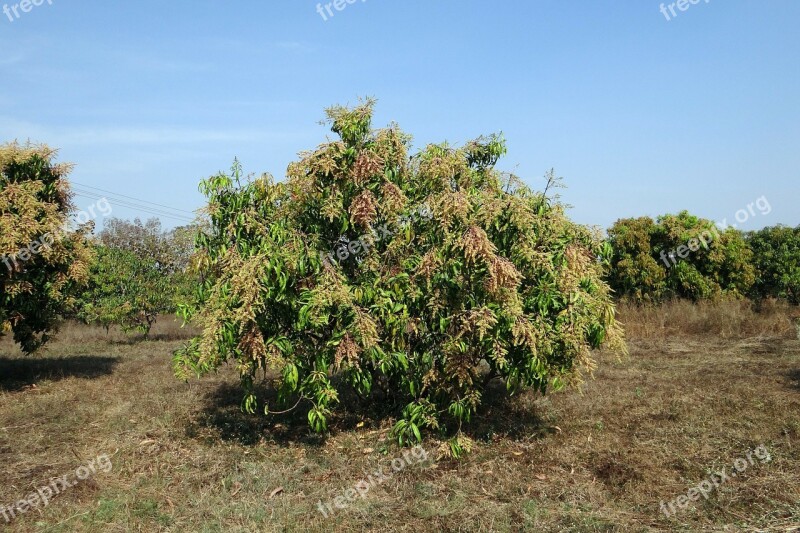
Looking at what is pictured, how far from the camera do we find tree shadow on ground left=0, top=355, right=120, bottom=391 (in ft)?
44.0

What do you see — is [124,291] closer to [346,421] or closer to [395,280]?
[346,421]

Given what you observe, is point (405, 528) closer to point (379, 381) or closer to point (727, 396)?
point (379, 381)

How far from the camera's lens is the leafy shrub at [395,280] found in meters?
6.95

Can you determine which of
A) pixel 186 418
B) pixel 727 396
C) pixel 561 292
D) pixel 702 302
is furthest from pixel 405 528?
pixel 702 302

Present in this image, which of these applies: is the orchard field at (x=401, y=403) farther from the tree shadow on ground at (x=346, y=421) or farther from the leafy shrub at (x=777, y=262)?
the leafy shrub at (x=777, y=262)

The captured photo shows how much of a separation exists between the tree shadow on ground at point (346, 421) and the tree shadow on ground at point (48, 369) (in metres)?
5.18

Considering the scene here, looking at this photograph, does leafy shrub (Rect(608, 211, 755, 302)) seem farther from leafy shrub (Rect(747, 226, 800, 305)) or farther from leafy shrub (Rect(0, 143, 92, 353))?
leafy shrub (Rect(0, 143, 92, 353))

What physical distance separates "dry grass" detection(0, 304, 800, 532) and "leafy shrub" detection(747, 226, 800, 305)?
20.0 ft

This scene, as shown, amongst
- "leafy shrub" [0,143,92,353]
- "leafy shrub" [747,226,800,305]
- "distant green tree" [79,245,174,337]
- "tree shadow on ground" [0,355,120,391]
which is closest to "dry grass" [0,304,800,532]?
"tree shadow on ground" [0,355,120,391]

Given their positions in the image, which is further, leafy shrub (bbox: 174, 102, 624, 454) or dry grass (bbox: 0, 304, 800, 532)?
leafy shrub (bbox: 174, 102, 624, 454)

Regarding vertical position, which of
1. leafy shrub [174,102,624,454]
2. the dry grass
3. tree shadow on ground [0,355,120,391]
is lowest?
the dry grass

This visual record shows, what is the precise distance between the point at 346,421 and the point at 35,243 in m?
6.83

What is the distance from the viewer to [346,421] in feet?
30.6

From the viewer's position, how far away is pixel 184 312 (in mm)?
8156
